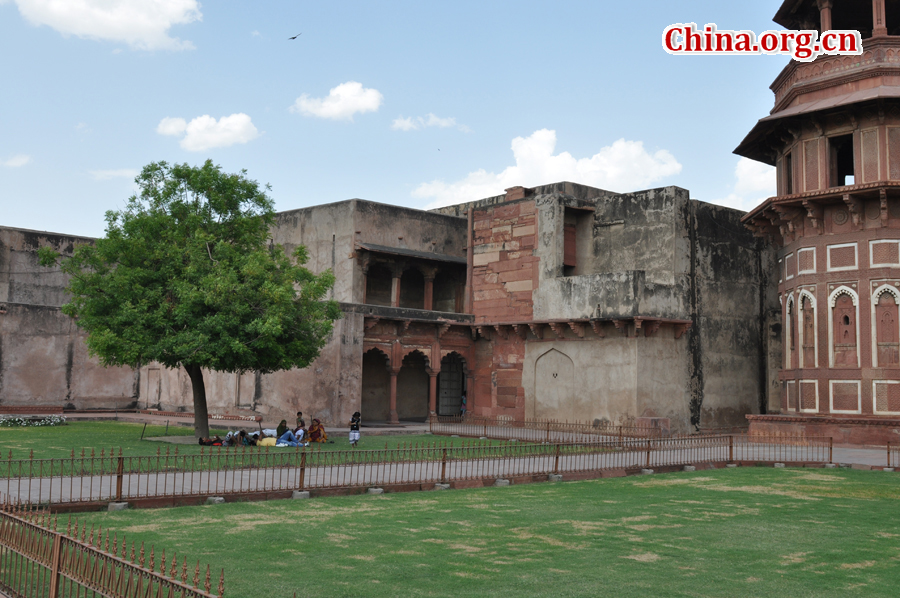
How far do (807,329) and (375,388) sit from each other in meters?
14.8

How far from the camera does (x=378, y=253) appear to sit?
29.1m

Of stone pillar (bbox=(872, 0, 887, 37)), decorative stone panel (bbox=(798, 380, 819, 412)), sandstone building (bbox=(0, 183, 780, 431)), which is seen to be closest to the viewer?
stone pillar (bbox=(872, 0, 887, 37))

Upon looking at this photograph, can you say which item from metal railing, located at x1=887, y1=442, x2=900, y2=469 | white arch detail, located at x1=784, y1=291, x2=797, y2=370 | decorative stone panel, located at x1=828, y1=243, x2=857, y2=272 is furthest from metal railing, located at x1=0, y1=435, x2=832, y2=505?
decorative stone panel, located at x1=828, y1=243, x2=857, y2=272

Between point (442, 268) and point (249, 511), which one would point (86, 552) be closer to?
point (249, 511)

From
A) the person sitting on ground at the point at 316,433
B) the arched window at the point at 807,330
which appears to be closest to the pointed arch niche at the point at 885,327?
the arched window at the point at 807,330

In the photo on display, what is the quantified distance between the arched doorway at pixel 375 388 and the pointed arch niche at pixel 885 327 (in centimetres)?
Result: 1575

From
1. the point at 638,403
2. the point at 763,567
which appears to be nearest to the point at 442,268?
the point at 638,403

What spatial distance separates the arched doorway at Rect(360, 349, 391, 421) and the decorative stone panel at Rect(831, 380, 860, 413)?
14687mm

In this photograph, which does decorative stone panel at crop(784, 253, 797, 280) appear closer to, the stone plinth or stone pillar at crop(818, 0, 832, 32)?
the stone plinth

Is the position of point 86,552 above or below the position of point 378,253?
below

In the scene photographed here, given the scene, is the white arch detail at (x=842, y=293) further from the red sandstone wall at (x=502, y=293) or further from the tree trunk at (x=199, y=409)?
the tree trunk at (x=199, y=409)

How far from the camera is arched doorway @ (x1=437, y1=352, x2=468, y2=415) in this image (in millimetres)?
30938

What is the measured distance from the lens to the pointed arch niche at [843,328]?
20.8m

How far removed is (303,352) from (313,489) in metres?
8.46
